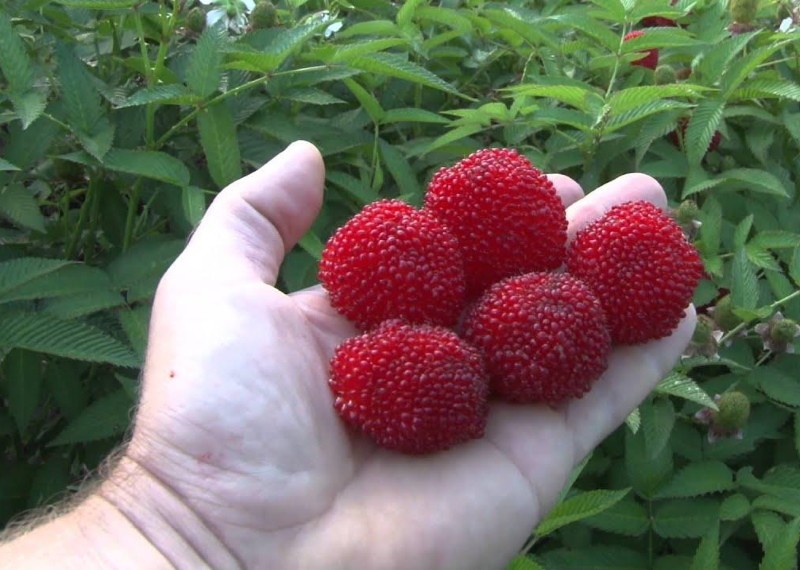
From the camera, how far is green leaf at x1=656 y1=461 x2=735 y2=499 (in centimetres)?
142

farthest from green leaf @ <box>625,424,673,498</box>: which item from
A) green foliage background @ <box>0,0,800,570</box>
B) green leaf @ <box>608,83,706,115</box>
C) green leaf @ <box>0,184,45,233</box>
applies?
green leaf @ <box>0,184,45,233</box>

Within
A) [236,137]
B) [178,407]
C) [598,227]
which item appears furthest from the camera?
[236,137]

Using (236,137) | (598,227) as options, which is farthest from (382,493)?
Answer: (236,137)

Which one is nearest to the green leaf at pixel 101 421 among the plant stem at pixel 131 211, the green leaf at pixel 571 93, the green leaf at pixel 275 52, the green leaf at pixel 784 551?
the plant stem at pixel 131 211

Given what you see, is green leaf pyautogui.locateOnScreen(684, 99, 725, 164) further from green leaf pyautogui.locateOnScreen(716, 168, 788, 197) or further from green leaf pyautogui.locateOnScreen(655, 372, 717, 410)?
green leaf pyautogui.locateOnScreen(655, 372, 717, 410)

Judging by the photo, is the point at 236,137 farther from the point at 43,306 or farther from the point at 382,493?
the point at 382,493

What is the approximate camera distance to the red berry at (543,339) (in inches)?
46.9

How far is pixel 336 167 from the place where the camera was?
5.46ft

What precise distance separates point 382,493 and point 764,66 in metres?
1.10

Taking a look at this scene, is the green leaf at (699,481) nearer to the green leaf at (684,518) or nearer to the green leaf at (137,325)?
the green leaf at (684,518)

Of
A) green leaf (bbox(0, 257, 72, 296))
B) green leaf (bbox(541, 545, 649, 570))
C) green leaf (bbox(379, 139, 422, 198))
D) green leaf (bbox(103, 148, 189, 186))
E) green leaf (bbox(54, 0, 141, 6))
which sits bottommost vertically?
green leaf (bbox(541, 545, 649, 570))

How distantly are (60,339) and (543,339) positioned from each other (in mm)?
578

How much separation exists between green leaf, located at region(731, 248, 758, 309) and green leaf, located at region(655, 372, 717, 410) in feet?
0.48

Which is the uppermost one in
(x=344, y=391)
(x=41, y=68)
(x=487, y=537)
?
(x=41, y=68)
